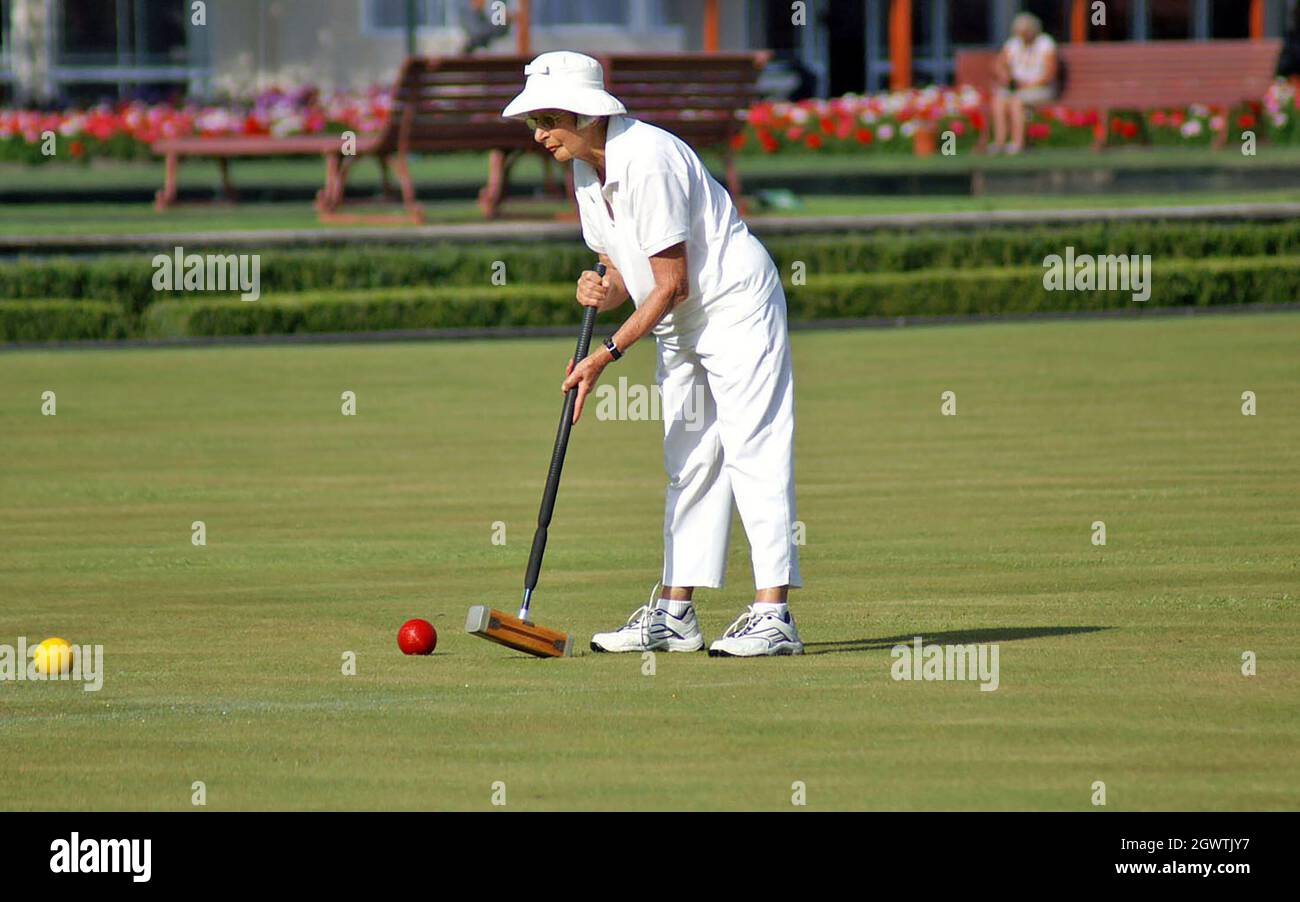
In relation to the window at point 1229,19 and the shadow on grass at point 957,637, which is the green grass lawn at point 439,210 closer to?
the shadow on grass at point 957,637

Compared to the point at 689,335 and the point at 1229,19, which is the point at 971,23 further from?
the point at 689,335

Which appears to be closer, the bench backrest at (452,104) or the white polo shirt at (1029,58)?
the bench backrest at (452,104)

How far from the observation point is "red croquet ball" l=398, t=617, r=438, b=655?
258 inches

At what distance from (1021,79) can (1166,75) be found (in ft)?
5.86

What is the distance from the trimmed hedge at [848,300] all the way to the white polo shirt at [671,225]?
1025cm

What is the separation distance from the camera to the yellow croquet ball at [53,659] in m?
6.41

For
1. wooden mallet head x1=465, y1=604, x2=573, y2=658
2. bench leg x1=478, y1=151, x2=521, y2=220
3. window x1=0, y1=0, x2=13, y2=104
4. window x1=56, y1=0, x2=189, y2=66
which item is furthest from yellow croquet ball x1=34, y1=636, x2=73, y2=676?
window x1=56, y1=0, x2=189, y2=66

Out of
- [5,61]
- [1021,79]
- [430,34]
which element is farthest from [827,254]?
[5,61]

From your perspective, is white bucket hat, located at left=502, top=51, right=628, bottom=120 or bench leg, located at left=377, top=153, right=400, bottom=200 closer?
white bucket hat, located at left=502, top=51, right=628, bottom=120

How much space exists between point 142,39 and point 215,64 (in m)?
1.55

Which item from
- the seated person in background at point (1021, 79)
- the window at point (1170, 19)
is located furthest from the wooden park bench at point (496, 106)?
the window at point (1170, 19)

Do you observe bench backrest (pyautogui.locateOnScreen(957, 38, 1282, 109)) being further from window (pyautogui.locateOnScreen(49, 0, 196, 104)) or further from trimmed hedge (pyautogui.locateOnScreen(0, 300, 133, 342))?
window (pyautogui.locateOnScreen(49, 0, 196, 104))

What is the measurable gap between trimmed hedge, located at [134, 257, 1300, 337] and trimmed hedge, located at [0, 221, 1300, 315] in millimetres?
129

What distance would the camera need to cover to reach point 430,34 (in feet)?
117
